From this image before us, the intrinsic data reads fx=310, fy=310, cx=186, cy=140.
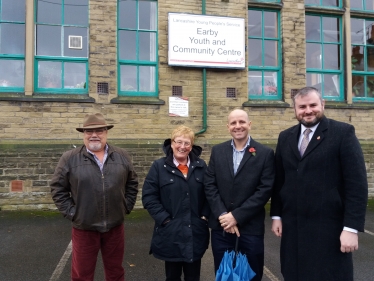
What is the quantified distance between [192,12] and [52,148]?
4.36 metres

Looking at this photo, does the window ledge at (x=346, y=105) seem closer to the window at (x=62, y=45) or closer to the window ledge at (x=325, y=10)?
the window ledge at (x=325, y=10)

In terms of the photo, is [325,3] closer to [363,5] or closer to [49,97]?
[363,5]

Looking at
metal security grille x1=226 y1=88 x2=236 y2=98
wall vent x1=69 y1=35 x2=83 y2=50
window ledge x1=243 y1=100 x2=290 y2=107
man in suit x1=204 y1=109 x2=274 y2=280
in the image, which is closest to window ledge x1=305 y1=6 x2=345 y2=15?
window ledge x1=243 y1=100 x2=290 y2=107

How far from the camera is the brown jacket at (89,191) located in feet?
8.94

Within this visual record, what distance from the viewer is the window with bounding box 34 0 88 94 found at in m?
6.88

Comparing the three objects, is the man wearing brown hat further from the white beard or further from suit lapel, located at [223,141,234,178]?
suit lapel, located at [223,141,234,178]

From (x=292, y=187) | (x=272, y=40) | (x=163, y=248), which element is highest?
(x=272, y=40)

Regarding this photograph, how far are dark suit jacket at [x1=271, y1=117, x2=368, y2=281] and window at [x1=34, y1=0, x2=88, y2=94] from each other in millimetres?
5751

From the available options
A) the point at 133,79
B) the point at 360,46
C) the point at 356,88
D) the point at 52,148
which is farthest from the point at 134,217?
the point at 360,46

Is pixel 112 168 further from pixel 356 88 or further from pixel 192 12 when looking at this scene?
pixel 356 88

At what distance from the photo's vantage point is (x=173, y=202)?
2.67 m

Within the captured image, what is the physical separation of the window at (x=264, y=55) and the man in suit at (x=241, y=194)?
5.35m

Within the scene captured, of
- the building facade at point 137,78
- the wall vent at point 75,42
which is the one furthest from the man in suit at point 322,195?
the wall vent at point 75,42

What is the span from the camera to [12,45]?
22.2ft
